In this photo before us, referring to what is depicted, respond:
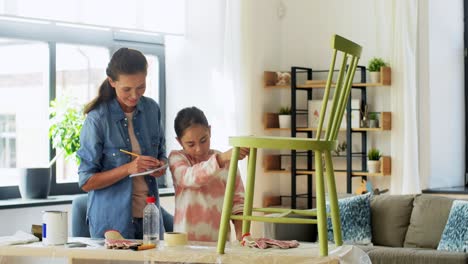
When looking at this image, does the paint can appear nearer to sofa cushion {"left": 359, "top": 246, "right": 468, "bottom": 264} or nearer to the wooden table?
the wooden table

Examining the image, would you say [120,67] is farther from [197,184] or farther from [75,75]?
[75,75]

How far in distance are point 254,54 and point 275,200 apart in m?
1.35

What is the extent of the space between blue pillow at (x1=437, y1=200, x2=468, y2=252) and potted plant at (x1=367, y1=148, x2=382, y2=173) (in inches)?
62.8

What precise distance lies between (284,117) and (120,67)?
4125 mm

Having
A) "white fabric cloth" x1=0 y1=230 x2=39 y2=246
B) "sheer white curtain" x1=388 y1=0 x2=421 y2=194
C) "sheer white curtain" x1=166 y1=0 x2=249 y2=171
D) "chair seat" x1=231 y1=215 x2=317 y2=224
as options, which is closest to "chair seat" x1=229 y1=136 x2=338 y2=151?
"chair seat" x1=231 y1=215 x2=317 y2=224

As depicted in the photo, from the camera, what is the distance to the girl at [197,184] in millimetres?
3391

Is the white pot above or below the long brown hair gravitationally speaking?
below

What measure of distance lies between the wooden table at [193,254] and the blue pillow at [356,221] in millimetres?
2929

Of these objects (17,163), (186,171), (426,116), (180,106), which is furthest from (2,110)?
(426,116)

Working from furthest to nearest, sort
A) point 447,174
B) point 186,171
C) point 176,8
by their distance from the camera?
point 447,174, point 176,8, point 186,171

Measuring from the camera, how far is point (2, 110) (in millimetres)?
5941

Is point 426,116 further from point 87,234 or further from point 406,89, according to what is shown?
point 87,234

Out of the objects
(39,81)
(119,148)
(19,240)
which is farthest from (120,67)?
(39,81)

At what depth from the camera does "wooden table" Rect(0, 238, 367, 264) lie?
9.35ft
